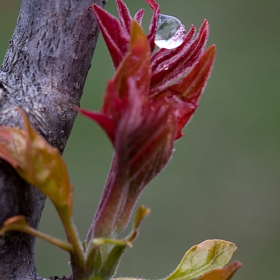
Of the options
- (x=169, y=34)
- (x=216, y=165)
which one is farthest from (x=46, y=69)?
(x=216, y=165)

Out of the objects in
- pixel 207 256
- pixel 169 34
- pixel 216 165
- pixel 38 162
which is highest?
pixel 169 34

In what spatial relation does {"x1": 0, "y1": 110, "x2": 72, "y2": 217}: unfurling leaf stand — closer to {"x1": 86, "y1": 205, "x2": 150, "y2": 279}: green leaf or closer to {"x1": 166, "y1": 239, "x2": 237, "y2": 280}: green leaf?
{"x1": 86, "y1": 205, "x2": 150, "y2": 279}: green leaf

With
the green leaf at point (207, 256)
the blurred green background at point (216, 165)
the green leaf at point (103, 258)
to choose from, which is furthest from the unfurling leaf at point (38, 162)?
the blurred green background at point (216, 165)

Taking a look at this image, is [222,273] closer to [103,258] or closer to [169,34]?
[103,258]

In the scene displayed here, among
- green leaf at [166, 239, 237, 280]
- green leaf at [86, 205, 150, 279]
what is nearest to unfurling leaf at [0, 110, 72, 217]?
green leaf at [86, 205, 150, 279]

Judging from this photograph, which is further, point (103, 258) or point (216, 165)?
point (216, 165)

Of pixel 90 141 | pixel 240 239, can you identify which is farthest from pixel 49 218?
pixel 240 239

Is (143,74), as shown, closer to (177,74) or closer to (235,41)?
(177,74)
